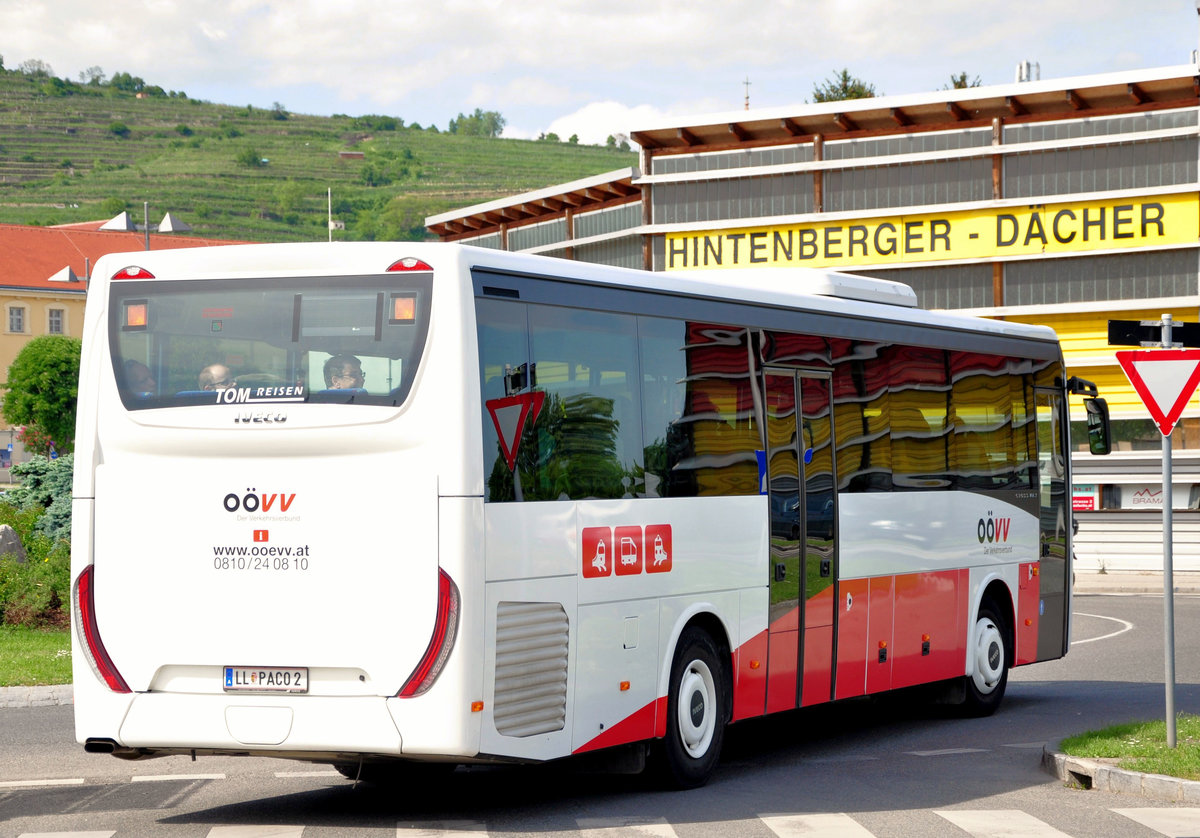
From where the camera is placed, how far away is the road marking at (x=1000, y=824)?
8.70 meters

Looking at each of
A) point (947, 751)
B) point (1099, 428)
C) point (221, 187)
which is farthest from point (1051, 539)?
point (221, 187)

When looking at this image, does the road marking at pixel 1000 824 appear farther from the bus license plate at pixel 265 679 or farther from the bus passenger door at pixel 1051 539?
the bus passenger door at pixel 1051 539

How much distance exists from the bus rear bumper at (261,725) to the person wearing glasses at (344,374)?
157 cm

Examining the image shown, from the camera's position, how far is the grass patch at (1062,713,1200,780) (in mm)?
10086

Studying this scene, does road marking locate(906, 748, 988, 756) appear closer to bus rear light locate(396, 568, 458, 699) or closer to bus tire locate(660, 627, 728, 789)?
bus tire locate(660, 627, 728, 789)

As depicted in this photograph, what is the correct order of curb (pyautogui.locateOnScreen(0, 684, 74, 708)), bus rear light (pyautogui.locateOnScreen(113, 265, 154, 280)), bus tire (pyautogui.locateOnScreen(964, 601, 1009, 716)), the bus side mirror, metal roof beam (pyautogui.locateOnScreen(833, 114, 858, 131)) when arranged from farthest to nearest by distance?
metal roof beam (pyautogui.locateOnScreen(833, 114, 858, 131)), the bus side mirror, curb (pyautogui.locateOnScreen(0, 684, 74, 708)), bus tire (pyautogui.locateOnScreen(964, 601, 1009, 716)), bus rear light (pyautogui.locateOnScreen(113, 265, 154, 280))

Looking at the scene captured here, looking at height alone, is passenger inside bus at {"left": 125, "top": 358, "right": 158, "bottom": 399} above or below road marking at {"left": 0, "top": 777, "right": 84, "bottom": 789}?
above

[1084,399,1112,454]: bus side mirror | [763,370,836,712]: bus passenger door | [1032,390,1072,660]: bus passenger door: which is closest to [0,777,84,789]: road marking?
[763,370,836,712]: bus passenger door

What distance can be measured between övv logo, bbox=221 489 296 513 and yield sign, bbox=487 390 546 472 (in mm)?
1111

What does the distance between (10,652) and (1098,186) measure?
26.7m

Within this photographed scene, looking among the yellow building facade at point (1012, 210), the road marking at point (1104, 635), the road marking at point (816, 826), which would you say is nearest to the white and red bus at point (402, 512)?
the road marking at point (816, 826)

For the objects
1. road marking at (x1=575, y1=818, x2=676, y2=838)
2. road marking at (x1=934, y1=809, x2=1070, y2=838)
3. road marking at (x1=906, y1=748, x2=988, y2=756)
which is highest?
road marking at (x1=575, y1=818, x2=676, y2=838)

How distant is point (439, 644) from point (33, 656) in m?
9.52

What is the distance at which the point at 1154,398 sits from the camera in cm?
Answer: 1127
